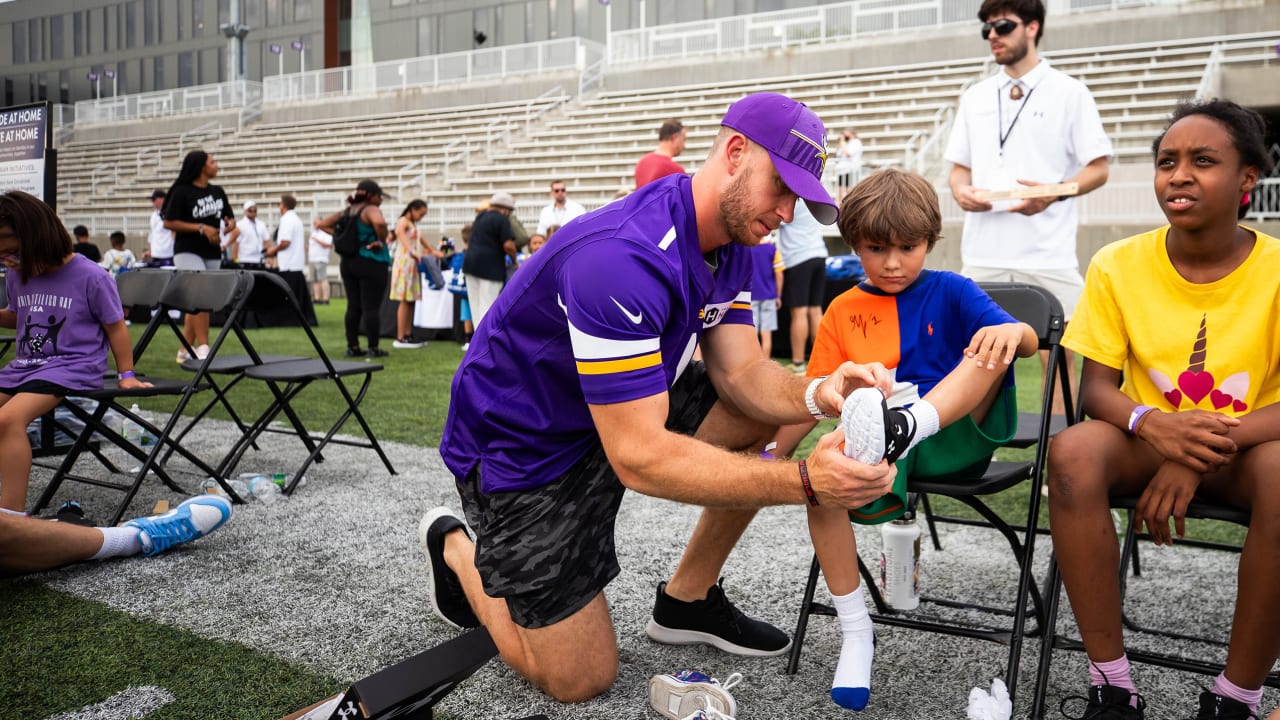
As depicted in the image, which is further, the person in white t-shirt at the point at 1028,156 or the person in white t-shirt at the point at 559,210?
the person in white t-shirt at the point at 559,210

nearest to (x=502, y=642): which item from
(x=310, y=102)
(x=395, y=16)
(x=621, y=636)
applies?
(x=621, y=636)

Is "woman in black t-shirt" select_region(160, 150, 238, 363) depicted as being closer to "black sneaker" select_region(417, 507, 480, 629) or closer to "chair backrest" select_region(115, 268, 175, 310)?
"chair backrest" select_region(115, 268, 175, 310)

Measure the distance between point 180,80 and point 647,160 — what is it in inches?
1699

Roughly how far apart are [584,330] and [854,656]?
1.00 meters

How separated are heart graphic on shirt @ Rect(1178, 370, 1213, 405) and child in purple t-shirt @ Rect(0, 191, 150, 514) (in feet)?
11.9

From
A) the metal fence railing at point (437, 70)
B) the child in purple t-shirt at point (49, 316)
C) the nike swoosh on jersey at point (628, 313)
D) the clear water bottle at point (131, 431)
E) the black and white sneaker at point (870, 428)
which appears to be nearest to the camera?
the black and white sneaker at point (870, 428)

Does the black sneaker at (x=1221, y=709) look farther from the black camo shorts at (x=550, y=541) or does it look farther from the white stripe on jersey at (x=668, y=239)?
the white stripe on jersey at (x=668, y=239)

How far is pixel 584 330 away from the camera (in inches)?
74.8

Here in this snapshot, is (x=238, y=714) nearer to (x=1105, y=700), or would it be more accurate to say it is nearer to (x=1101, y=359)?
(x=1105, y=700)

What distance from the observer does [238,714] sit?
2160mm

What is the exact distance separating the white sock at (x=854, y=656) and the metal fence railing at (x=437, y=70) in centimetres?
2745

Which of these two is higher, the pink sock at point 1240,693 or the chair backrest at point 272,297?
the chair backrest at point 272,297

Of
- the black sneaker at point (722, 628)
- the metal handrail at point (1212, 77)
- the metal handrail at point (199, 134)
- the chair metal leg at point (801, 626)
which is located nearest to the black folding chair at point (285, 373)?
the black sneaker at point (722, 628)

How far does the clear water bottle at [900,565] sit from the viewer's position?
2633 mm
